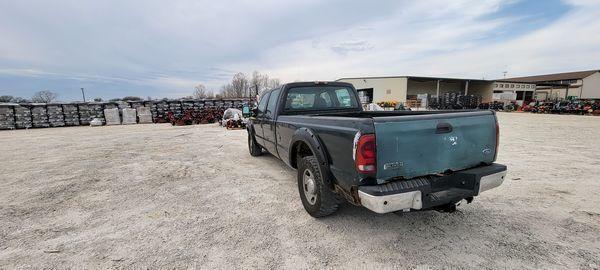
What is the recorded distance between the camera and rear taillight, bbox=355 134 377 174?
2.41 m

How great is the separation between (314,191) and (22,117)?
2305 cm

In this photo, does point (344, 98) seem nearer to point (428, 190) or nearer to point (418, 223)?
point (418, 223)

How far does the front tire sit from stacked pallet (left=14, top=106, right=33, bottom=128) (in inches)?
890

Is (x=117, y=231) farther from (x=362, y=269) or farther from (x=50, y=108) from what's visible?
(x=50, y=108)

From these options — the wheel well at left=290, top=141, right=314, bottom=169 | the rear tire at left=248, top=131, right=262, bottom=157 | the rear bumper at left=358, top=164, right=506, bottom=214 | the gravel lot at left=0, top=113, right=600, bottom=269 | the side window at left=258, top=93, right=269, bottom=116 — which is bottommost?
the gravel lot at left=0, top=113, right=600, bottom=269

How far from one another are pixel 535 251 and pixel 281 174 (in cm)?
396

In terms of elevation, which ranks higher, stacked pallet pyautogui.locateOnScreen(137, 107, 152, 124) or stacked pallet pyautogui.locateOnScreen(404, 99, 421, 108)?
stacked pallet pyautogui.locateOnScreen(404, 99, 421, 108)

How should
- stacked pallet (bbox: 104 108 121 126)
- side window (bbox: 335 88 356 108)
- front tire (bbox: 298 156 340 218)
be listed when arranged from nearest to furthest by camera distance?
front tire (bbox: 298 156 340 218) → side window (bbox: 335 88 356 108) → stacked pallet (bbox: 104 108 121 126)

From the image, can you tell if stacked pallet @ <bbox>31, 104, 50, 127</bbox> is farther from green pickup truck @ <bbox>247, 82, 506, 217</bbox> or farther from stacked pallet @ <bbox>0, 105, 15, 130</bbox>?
green pickup truck @ <bbox>247, 82, 506, 217</bbox>

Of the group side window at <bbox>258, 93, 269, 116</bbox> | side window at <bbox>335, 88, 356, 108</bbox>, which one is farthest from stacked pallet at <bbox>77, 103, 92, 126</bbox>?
side window at <bbox>335, 88, 356, 108</bbox>

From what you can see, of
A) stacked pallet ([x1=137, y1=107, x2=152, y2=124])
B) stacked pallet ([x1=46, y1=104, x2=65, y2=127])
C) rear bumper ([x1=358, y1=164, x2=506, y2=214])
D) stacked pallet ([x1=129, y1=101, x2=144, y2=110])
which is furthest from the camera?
stacked pallet ([x1=129, y1=101, x2=144, y2=110])

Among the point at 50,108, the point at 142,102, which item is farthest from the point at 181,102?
the point at 50,108

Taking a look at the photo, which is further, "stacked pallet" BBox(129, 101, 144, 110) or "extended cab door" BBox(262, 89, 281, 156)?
"stacked pallet" BBox(129, 101, 144, 110)

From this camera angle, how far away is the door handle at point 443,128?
2.63m
